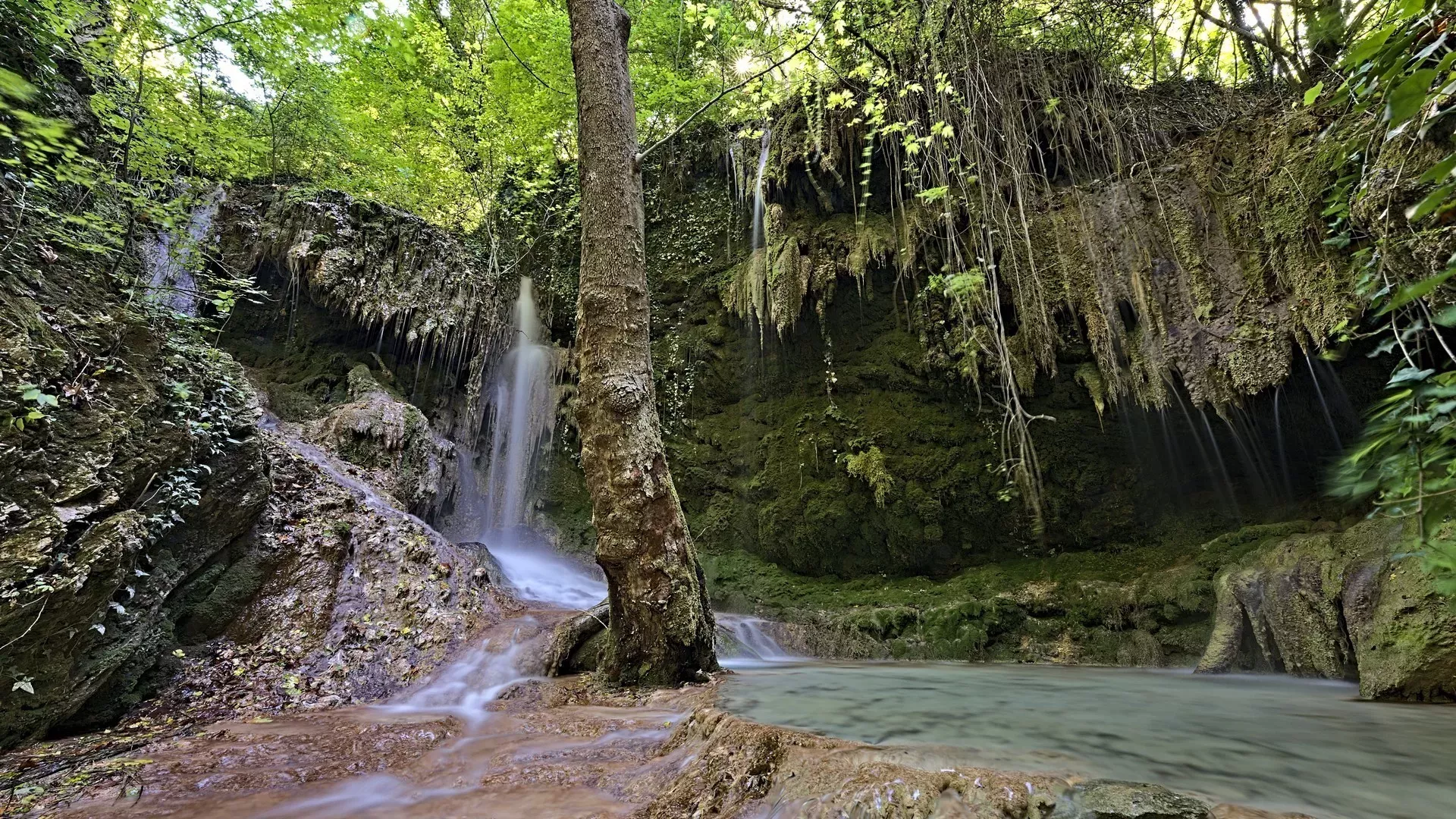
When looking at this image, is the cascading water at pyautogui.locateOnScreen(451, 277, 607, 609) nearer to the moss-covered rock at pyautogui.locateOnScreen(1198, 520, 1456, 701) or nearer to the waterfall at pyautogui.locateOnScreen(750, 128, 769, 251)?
the waterfall at pyautogui.locateOnScreen(750, 128, 769, 251)

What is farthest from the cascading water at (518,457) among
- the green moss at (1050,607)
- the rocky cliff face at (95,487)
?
the rocky cliff face at (95,487)

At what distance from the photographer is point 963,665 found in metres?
5.77

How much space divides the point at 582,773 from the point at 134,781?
1878mm

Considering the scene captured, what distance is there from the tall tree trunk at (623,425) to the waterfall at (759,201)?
4.25m

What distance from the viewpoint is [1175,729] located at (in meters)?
2.69

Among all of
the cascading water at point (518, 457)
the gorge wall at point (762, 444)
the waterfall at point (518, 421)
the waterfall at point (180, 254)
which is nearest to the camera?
the gorge wall at point (762, 444)

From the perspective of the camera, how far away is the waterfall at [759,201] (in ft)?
28.8

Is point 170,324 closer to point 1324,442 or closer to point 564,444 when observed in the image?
point 564,444

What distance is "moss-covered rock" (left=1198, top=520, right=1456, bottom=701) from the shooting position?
11.0ft

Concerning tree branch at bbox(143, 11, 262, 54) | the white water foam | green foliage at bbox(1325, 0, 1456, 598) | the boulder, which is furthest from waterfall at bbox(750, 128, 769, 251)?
the boulder

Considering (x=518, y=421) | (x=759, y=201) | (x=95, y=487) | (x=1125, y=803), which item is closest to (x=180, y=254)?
(x=95, y=487)

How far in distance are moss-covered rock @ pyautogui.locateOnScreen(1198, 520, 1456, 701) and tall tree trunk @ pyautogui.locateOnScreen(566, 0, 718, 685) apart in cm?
409

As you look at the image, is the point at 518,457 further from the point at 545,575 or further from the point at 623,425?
the point at 623,425

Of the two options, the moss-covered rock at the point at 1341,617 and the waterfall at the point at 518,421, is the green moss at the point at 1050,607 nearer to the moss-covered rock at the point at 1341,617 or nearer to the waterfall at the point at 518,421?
the moss-covered rock at the point at 1341,617
